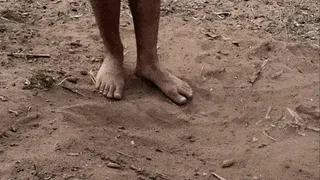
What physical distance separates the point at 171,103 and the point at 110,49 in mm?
350

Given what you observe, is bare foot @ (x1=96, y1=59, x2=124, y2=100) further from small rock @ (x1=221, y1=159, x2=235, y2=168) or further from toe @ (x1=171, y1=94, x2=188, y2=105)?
small rock @ (x1=221, y1=159, x2=235, y2=168)

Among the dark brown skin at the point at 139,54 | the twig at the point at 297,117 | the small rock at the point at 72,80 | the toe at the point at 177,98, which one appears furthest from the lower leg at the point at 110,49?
the twig at the point at 297,117

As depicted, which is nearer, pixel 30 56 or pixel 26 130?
pixel 26 130

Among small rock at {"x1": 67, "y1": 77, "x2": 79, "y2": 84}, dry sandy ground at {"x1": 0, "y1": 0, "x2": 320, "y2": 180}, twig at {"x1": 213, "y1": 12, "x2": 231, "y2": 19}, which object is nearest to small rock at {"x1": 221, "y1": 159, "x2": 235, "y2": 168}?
dry sandy ground at {"x1": 0, "y1": 0, "x2": 320, "y2": 180}

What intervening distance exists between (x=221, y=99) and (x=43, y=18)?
1123 mm

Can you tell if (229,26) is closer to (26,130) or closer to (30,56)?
(30,56)

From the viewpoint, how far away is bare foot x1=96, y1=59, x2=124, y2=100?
2.76 m

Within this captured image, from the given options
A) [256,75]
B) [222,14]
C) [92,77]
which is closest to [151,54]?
[92,77]

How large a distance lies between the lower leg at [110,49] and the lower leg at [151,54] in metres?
0.08

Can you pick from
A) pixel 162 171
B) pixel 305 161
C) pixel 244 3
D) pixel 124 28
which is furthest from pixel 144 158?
pixel 244 3

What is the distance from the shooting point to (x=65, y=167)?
221 cm

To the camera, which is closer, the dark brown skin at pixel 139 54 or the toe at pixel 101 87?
the dark brown skin at pixel 139 54

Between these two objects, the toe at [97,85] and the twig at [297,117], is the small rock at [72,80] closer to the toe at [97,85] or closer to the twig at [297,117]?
the toe at [97,85]

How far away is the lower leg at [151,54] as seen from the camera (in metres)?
2.64
